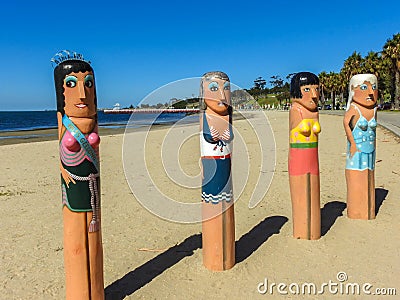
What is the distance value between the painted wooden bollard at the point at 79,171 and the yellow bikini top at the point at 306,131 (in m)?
2.66

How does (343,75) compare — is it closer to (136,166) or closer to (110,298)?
(136,166)

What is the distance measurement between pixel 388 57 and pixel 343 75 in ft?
46.9

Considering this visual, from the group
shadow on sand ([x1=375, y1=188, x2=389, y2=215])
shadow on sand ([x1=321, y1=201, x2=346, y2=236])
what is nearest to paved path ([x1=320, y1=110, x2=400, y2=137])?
shadow on sand ([x1=375, y1=188, x2=389, y2=215])

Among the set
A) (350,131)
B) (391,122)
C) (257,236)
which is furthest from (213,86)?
(391,122)

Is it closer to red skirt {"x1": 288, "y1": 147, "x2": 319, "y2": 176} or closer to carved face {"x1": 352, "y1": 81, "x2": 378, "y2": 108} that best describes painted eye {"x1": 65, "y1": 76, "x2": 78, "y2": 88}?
red skirt {"x1": 288, "y1": 147, "x2": 319, "y2": 176}

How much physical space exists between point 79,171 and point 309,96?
306 cm

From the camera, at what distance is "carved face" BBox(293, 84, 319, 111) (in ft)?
15.7

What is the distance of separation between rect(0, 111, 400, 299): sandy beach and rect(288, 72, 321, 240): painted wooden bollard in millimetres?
297

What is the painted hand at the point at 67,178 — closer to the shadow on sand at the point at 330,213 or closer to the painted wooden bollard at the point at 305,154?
the painted wooden bollard at the point at 305,154

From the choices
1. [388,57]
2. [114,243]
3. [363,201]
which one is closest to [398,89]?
[388,57]

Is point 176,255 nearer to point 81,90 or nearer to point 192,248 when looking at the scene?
point 192,248

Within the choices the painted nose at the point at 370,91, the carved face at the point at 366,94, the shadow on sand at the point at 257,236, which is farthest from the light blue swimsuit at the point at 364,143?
the shadow on sand at the point at 257,236

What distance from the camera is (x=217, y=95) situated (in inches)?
157

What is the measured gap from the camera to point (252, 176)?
9281 mm
